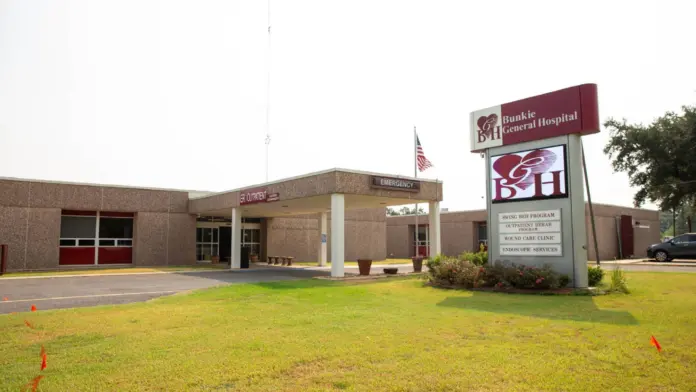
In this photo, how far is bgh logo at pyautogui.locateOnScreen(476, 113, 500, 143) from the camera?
16.5m

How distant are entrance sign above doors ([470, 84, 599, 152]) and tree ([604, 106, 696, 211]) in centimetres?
2535

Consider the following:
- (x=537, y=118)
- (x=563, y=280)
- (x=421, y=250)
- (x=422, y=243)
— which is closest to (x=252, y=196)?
(x=537, y=118)

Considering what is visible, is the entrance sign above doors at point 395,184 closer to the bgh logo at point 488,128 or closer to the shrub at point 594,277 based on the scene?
the bgh logo at point 488,128

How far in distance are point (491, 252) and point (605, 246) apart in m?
24.9

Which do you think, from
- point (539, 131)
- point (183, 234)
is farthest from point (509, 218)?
point (183, 234)

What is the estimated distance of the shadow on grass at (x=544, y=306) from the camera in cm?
Answer: 920

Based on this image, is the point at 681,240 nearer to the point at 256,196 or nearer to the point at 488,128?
the point at 488,128

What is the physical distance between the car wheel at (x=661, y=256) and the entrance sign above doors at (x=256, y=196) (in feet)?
82.0

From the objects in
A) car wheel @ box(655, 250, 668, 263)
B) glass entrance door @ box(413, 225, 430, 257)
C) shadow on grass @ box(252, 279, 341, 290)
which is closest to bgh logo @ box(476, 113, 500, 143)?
shadow on grass @ box(252, 279, 341, 290)

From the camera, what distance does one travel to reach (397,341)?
7129mm

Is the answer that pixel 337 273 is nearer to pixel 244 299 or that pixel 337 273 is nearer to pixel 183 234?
pixel 244 299

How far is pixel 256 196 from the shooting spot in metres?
24.1

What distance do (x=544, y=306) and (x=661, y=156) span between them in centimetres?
3188

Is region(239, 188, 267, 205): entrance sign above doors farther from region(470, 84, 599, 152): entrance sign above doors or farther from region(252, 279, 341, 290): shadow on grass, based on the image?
region(470, 84, 599, 152): entrance sign above doors
